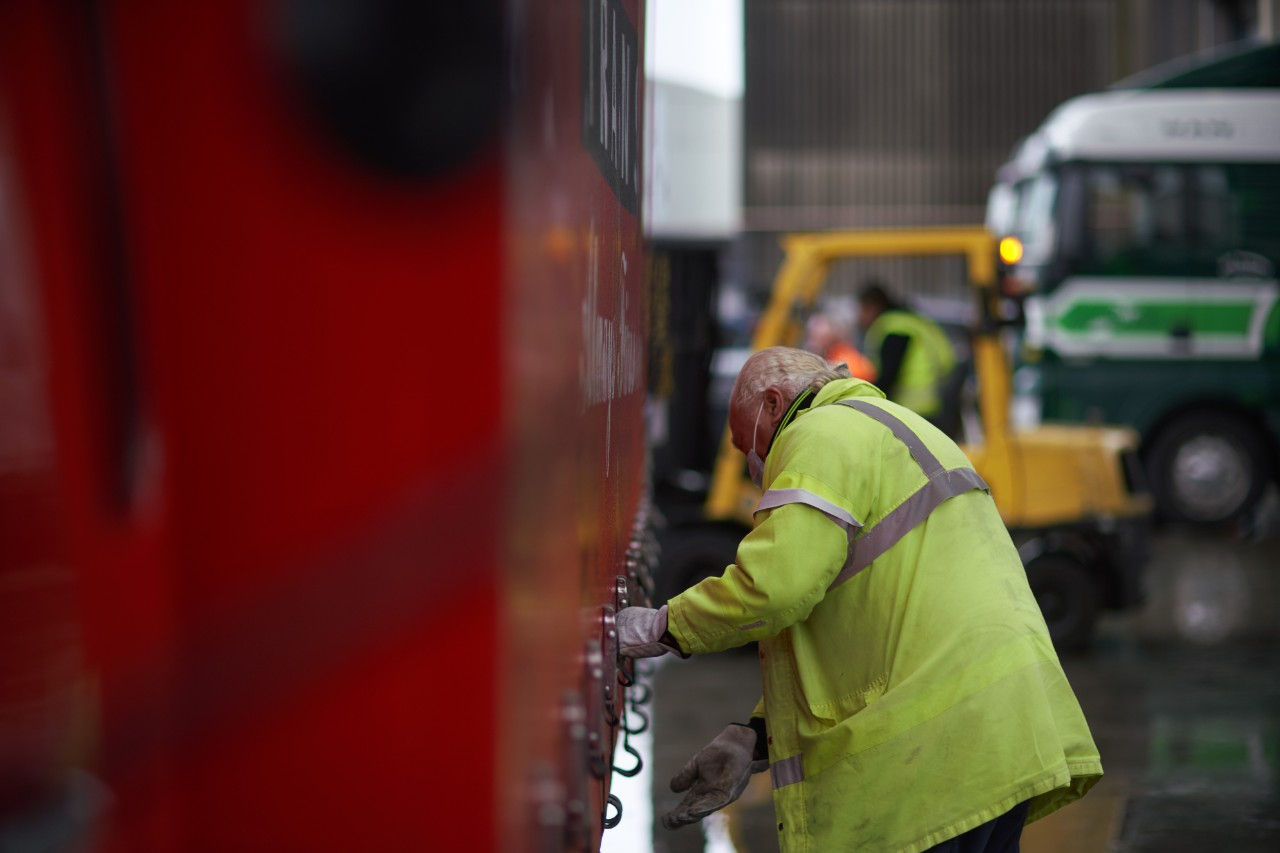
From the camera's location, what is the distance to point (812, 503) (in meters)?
2.61

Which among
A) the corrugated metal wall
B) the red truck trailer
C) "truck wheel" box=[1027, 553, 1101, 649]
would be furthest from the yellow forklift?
the corrugated metal wall

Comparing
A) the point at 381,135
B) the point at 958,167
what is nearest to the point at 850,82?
the point at 958,167

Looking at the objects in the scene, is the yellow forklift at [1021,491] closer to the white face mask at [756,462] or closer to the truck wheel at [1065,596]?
the truck wheel at [1065,596]

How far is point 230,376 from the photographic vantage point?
1169mm

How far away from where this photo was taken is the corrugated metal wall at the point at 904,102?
40.9m

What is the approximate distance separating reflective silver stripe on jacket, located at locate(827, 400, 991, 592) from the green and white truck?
10811 mm

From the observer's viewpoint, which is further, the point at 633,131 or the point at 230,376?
the point at 633,131

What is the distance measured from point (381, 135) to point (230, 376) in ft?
0.69

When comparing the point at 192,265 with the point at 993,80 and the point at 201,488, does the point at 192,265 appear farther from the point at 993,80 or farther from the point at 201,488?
the point at 993,80

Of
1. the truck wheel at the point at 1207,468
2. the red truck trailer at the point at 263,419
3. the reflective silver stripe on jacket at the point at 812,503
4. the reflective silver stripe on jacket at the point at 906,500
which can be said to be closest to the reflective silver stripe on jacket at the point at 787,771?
the reflective silver stripe on jacket at the point at 906,500

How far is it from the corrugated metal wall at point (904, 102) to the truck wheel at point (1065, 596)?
3261cm

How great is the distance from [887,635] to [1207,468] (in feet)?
38.4

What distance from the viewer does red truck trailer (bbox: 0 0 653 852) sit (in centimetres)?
114

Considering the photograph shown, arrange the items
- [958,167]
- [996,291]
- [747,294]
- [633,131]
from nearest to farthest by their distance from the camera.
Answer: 1. [633,131]
2. [996,291]
3. [747,294]
4. [958,167]
